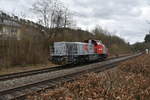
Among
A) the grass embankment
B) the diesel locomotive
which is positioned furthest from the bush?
the grass embankment

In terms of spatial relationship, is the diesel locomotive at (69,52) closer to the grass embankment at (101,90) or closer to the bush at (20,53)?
the bush at (20,53)

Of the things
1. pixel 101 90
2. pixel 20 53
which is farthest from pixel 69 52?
pixel 101 90

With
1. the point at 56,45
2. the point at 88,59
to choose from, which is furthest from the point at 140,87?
the point at 88,59

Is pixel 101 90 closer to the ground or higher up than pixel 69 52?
closer to the ground

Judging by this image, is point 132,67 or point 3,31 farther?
point 3,31

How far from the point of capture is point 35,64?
78.0 feet

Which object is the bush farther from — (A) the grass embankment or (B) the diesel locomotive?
(A) the grass embankment

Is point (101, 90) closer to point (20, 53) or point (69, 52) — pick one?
point (69, 52)

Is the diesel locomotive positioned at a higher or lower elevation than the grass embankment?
higher

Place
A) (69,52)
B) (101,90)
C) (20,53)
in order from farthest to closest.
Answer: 1. (20,53)
2. (69,52)
3. (101,90)

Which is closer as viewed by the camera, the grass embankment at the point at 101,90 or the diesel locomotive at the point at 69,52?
the grass embankment at the point at 101,90

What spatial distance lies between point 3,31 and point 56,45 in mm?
5909

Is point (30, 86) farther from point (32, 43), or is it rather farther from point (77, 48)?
point (32, 43)

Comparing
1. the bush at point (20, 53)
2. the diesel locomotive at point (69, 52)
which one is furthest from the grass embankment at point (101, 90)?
the bush at point (20, 53)
